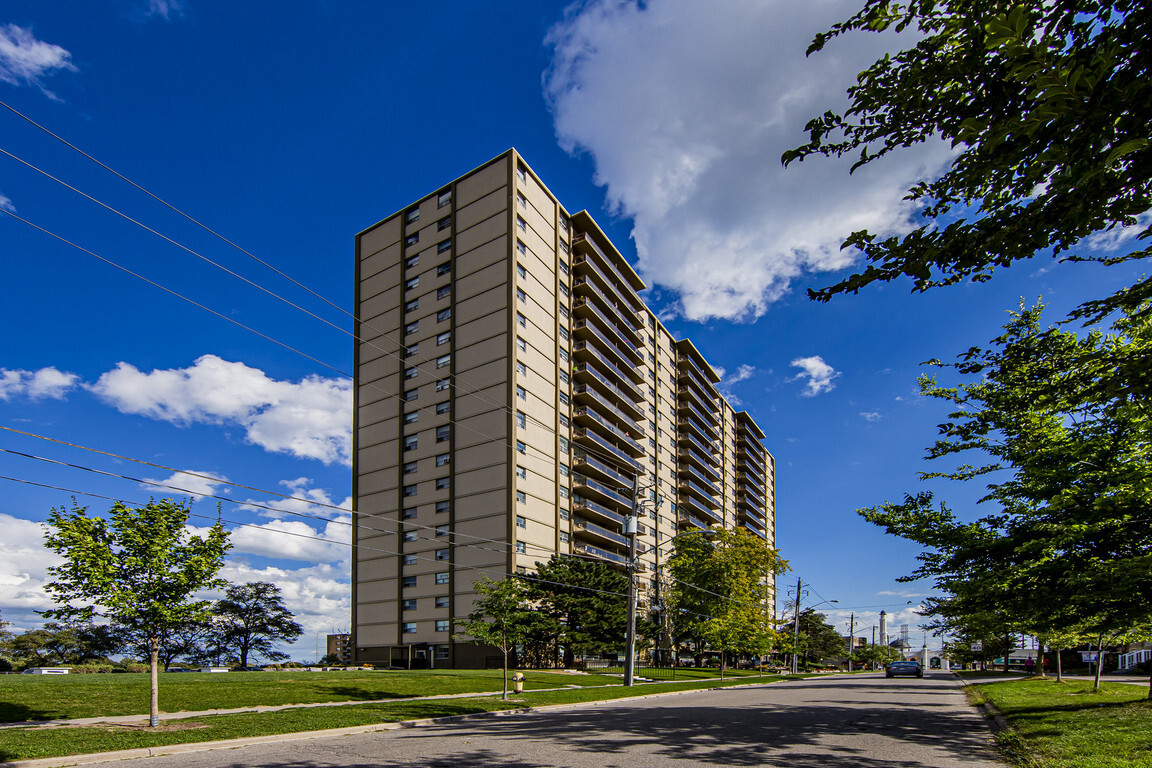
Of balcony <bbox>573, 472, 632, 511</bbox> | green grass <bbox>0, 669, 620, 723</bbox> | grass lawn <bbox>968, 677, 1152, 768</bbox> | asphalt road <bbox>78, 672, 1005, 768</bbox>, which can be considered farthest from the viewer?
balcony <bbox>573, 472, 632, 511</bbox>

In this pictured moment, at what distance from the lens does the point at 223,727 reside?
1490cm

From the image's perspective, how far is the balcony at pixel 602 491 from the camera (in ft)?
195

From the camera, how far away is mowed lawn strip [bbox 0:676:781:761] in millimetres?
12062

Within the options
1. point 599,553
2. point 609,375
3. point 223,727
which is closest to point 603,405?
point 609,375

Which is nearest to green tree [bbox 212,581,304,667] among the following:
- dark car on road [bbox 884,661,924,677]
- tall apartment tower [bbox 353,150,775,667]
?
tall apartment tower [bbox 353,150,775,667]

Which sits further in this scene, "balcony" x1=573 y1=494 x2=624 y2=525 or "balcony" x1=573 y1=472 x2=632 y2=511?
"balcony" x1=573 y1=472 x2=632 y2=511

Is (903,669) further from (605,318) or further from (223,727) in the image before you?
(223,727)

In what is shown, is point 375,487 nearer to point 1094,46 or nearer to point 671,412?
point 671,412

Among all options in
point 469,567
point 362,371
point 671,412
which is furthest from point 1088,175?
point 671,412

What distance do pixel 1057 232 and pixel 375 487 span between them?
59.3m

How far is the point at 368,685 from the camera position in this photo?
26.8 m

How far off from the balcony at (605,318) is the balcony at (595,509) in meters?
16.6

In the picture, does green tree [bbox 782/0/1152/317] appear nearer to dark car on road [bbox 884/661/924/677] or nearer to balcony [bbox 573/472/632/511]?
balcony [bbox 573/472/632/511]

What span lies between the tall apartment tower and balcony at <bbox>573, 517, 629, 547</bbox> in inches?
7.7
